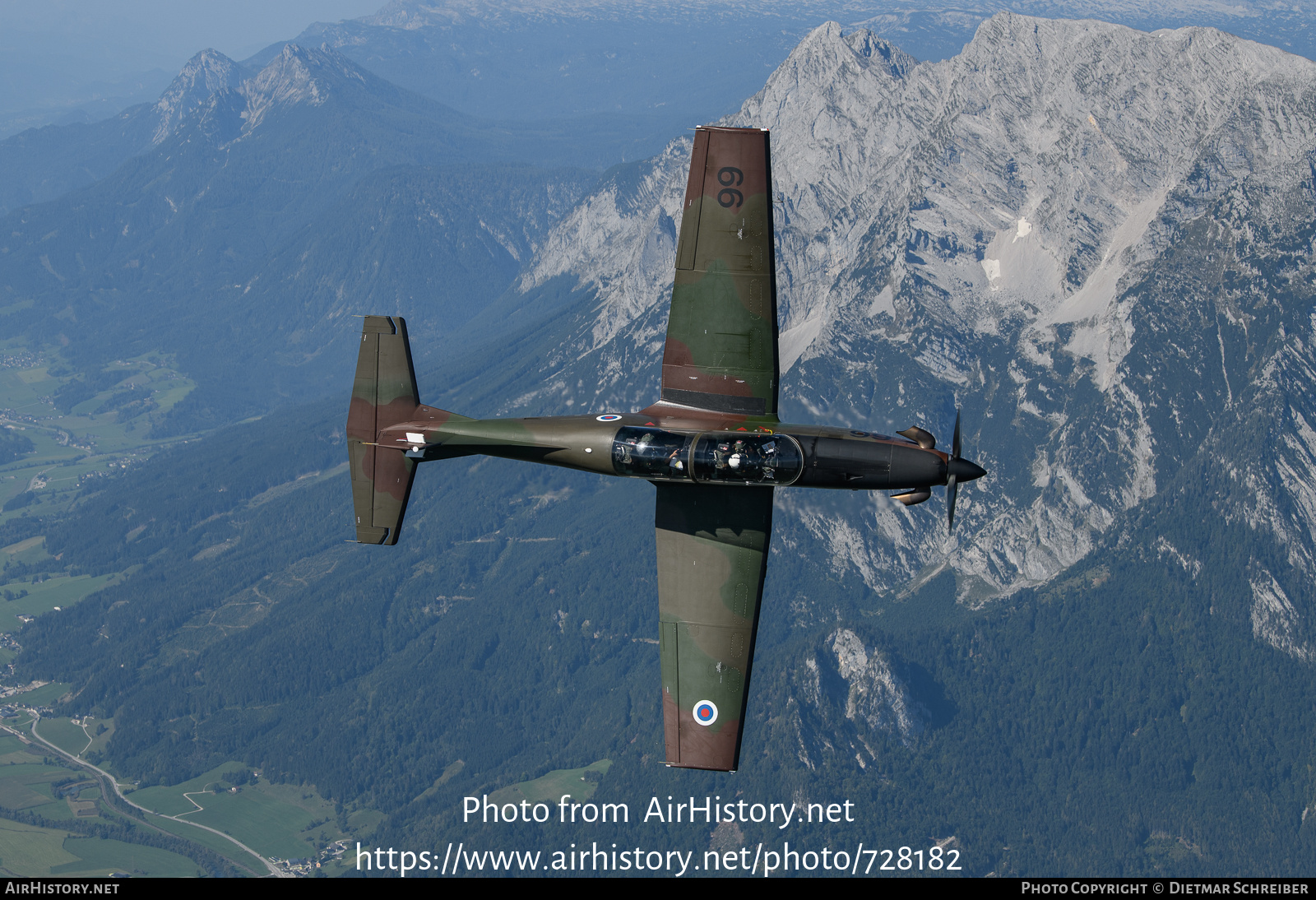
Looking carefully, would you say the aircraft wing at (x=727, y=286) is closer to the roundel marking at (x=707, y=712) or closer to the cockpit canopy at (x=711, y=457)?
the cockpit canopy at (x=711, y=457)

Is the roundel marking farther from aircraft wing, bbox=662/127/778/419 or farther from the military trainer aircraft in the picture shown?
aircraft wing, bbox=662/127/778/419

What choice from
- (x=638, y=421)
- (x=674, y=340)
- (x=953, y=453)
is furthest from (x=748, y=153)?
(x=953, y=453)

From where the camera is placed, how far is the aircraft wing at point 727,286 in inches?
2030

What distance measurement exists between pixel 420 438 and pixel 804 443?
18740mm

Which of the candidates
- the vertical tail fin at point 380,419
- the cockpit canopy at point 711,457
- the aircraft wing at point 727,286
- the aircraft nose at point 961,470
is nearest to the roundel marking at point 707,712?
the cockpit canopy at point 711,457

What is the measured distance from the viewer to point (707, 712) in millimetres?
49469

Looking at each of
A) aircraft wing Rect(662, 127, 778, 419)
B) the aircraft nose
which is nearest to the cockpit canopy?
aircraft wing Rect(662, 127, 778, 419)

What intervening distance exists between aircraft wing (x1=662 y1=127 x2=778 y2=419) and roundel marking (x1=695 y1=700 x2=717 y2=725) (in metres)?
13.9

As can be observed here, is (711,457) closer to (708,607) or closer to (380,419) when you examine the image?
(708,607)

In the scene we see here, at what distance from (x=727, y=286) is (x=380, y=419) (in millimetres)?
18586

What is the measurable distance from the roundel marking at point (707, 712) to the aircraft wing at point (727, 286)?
13874mm

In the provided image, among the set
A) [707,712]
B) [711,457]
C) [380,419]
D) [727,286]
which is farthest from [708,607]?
[380,419]
